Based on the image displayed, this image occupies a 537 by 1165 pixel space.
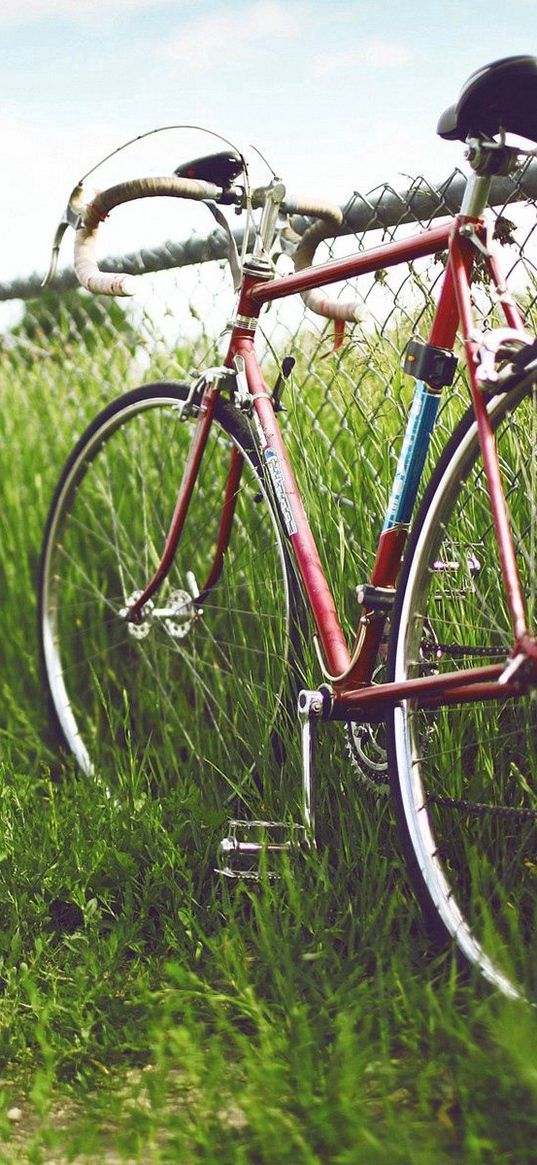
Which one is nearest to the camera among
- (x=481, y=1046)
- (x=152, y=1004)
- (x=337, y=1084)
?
(x=337, y=1084)

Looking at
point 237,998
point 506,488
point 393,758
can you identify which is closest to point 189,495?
point 506,488

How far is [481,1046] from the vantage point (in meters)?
1.82

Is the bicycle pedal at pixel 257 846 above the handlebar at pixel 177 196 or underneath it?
underneath

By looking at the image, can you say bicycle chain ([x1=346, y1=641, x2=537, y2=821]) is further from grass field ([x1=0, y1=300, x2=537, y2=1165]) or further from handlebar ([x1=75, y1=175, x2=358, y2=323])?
handlebar ([x1=75, y1=175, x2=358, y2=323])

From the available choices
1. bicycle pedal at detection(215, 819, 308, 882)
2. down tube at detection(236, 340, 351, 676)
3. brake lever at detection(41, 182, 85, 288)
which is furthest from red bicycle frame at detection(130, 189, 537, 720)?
brake lever at detection(41, 182, 85, 288)

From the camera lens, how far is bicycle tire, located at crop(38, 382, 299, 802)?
2605 mm

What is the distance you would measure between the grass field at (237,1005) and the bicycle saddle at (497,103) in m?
0.83

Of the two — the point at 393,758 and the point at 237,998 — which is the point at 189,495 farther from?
the point at 237,998

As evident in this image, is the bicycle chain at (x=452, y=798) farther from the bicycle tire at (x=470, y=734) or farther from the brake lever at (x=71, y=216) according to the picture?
the brake lever at (x=71, y=216)

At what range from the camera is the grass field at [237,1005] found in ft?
5.38

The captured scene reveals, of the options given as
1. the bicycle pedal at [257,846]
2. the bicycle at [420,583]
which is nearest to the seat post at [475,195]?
the bicycle at [420,583]

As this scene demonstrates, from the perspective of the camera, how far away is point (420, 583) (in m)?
2.03

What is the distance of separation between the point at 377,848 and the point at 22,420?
272 cm

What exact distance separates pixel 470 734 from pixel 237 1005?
68 cm
